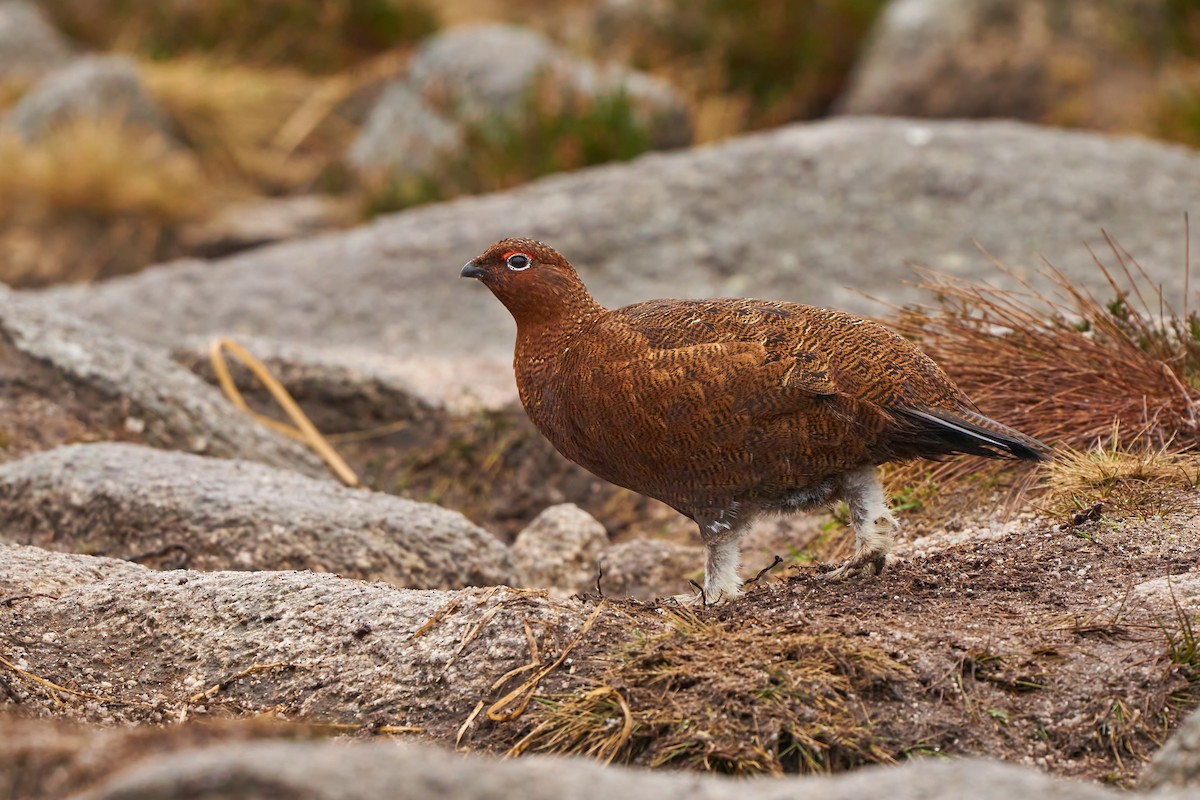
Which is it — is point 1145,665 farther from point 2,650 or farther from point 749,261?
point 749,261

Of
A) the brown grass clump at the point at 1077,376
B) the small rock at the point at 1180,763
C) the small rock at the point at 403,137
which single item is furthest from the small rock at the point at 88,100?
the small rock at the point at 1180,763

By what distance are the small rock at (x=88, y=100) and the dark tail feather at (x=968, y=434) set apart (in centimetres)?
1035

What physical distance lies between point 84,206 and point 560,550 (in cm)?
804

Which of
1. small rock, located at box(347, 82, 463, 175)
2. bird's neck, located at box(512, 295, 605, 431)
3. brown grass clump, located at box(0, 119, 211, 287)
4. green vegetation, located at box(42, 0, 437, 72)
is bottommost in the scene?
brown grass clump, located at box(0, 119, 211, 287)

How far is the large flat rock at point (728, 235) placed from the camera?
8.33m

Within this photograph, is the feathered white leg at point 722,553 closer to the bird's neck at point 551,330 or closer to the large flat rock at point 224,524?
the bird's neck at point 551,330

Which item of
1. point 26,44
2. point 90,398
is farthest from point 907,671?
point 26,44

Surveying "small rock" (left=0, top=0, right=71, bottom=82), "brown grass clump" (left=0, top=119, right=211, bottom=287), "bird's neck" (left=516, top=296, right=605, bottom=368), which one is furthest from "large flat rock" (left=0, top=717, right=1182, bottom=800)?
"small rock" (left=0, top=0, right=71, bottom=82)

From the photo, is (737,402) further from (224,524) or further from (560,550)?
(224,524)

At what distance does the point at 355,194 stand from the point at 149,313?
4320 mm

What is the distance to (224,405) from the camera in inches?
234

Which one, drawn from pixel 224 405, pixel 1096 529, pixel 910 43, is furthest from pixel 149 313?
pixel 910 43

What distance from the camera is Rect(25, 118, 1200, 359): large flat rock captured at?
8.33 meters

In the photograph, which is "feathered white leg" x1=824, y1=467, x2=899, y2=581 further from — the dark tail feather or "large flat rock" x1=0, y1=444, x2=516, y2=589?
"large flat rock" x1=0, y1=444, x2=516, y2=589
